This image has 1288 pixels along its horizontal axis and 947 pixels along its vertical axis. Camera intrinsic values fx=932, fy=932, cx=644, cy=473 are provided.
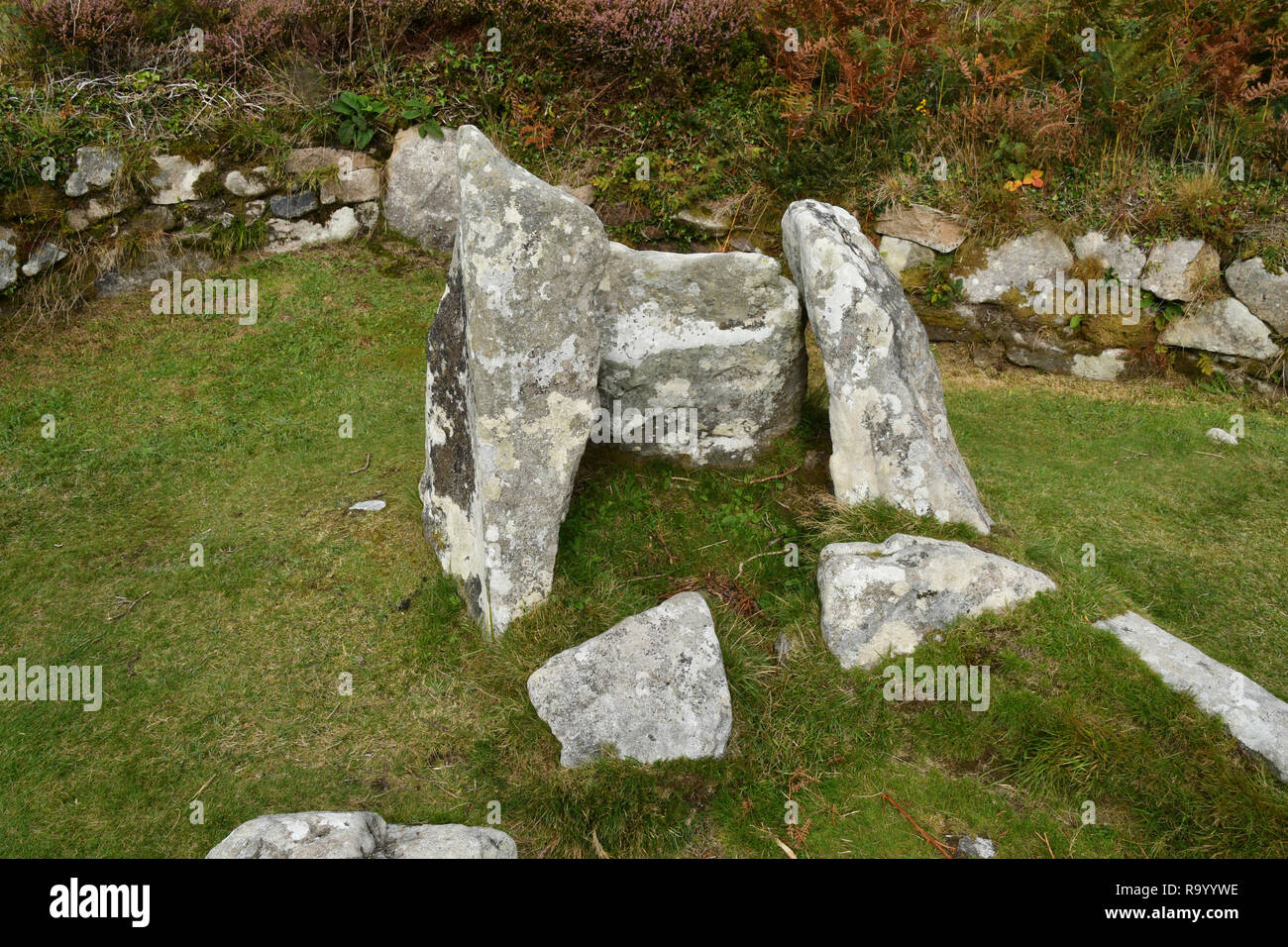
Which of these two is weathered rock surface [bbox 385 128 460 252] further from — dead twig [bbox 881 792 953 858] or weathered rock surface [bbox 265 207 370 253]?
dead twig [bbox 881 792 953 858]

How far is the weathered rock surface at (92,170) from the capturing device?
9156 millimetres

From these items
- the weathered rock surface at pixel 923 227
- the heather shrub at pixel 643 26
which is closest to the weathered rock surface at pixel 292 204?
the heather shrub at pixel 643 26

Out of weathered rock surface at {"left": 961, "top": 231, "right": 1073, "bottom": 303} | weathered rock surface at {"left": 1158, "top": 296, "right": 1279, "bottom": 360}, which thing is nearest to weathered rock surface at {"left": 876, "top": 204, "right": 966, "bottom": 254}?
weathered rock surface at {"left": 961, "top": 231, "right": 1073, "bottom": 303}

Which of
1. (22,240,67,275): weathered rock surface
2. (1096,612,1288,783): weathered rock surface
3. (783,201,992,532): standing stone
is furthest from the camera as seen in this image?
(22,240,67,275): weathered rock surface

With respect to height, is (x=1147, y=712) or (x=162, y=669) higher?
(x=1147, y=712)

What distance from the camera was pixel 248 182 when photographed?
391 inches

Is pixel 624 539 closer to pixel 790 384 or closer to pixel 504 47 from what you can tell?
pixel 790 384

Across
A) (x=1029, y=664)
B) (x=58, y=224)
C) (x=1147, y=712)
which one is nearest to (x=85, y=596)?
(x=58, y=224)

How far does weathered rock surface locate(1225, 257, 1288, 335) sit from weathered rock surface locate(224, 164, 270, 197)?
977 centimetres

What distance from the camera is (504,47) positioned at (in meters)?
10.9

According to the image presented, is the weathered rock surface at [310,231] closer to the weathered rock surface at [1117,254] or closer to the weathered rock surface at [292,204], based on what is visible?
the weathered rock surface at [292,204]

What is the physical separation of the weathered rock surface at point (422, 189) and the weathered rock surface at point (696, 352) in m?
4.72

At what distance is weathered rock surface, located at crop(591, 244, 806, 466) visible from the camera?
6.22 meters
